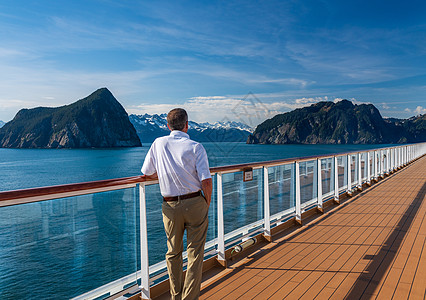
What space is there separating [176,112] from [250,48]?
8518 centimetres

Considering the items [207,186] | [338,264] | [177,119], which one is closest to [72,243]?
[207,186]

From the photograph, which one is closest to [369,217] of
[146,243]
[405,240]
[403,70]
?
[405,240]

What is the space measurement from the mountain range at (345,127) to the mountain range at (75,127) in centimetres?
5308

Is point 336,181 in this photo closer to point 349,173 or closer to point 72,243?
point 349,173

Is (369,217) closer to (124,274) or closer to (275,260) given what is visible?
(275,260)

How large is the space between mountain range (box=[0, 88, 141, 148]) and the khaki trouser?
431 ft

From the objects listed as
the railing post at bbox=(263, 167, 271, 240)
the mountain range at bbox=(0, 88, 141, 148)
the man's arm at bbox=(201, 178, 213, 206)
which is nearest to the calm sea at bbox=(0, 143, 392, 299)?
the man's arm at bbox=(201, 178, 213, 206)

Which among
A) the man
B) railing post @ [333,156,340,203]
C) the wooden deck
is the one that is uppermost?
the man

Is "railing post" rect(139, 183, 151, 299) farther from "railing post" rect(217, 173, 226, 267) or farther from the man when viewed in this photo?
"railing post" rect(217, 173, 226, 267)

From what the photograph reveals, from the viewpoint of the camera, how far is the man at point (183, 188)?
2.22m

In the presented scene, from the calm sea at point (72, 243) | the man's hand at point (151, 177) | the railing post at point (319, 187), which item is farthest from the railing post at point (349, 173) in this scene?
the man's hand at point (151, 177)

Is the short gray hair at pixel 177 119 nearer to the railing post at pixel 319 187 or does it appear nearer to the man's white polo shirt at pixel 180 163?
the man's white polo shirt at pixel 180 163

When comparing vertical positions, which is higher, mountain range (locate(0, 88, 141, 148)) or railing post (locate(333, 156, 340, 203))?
mountain range (locate(0, 88, 141, 148))

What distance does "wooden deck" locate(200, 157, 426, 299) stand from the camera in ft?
9.41
